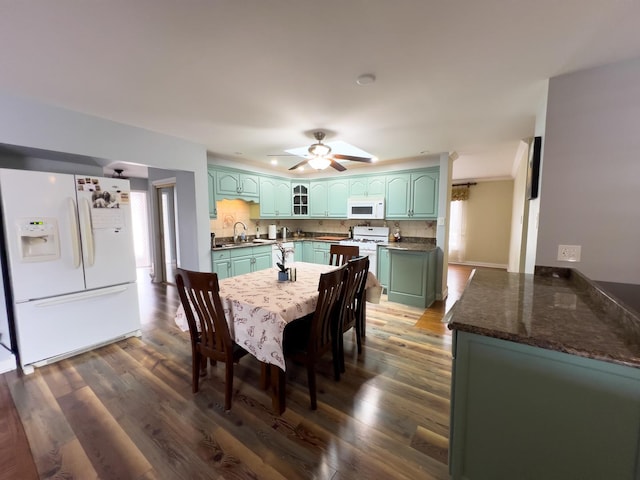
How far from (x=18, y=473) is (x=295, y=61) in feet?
9.43

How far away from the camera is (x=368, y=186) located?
486cm

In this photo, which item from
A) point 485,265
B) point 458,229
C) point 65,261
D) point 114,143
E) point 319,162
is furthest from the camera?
point 458,229

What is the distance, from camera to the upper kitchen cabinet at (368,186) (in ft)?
15.4

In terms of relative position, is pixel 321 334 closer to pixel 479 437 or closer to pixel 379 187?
pixel 479 437

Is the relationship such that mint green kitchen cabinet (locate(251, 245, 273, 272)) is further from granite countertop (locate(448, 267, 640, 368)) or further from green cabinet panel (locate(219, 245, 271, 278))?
granite countertop (locate(448, 267, 640, 368))

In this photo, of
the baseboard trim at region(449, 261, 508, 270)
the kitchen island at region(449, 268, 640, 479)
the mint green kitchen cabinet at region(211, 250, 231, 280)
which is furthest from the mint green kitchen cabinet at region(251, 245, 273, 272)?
the baseboard trim at region(449, 261, 508, 270)

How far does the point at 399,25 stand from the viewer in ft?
4.49

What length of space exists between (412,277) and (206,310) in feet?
10.1

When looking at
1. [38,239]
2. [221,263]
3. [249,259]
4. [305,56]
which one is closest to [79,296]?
[38,239]

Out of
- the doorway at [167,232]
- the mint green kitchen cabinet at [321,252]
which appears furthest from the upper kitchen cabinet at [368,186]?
the doorway at [167,232]

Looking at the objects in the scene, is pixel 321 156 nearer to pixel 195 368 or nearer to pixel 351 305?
pixel 351 305

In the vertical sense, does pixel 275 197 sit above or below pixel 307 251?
above

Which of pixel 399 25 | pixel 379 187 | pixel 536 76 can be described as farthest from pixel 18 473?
pixel 379 187

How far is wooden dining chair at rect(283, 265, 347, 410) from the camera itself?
186 cm
